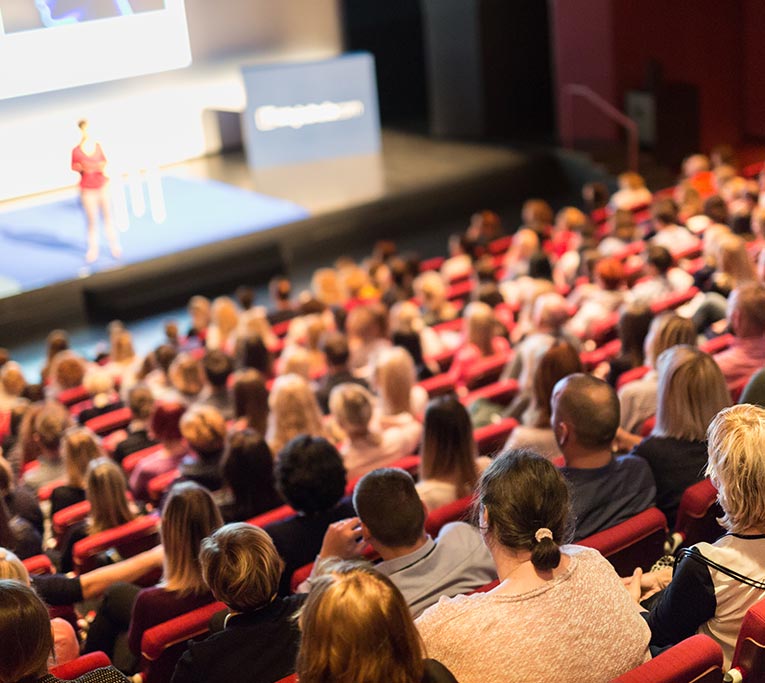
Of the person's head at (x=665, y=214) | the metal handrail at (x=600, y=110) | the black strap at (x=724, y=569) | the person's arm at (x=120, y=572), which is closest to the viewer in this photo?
the black strap at (x=724, y=569)

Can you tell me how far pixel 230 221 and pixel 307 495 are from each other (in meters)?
7.29

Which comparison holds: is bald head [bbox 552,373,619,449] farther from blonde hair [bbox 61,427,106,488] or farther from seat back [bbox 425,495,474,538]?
blonde hair [bbox 61,427,106,488]

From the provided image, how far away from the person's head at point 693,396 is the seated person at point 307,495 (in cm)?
108

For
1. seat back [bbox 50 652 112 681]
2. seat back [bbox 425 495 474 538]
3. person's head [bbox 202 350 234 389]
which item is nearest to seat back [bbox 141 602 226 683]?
seat back [bbox 50 652 112 681]

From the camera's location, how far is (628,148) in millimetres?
11547

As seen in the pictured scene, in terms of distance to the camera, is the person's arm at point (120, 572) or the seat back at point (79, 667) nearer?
the seat back at point (79, 667)

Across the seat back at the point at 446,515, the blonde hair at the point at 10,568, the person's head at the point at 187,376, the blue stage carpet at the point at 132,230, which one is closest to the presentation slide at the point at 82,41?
the blue stage carpet at the point at 132,230

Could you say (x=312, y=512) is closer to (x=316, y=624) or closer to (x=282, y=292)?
(x=316, y=624)

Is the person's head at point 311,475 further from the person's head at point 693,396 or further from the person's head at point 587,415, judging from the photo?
the person's head at point 693,396

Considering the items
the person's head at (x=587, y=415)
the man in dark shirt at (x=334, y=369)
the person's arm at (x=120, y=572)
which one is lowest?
the man in dark shirt at (x=334, y=369)

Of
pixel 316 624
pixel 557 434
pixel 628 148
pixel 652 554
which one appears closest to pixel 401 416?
pixel 557 434

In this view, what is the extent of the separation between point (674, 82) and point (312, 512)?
9.73 meters

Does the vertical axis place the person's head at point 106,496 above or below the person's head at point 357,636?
below

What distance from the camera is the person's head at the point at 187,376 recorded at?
5484 millimetres
